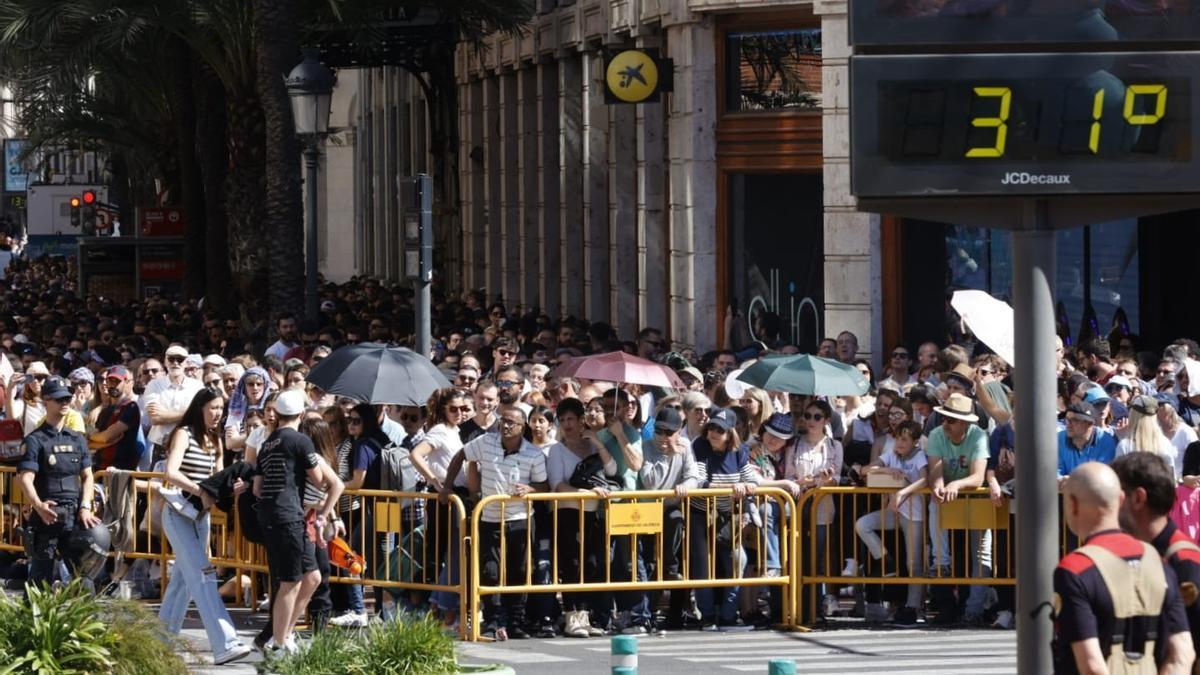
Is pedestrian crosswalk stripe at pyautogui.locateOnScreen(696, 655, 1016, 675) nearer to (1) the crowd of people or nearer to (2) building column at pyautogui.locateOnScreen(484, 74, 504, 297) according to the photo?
(1) the crowd of people

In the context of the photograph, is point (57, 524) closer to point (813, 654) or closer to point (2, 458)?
point (2, 458)

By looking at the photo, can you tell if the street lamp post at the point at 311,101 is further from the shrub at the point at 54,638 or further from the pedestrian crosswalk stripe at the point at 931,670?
the shrub at the point at 54,638

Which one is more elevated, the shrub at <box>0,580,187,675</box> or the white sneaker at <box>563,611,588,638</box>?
the shrub at <box>0,580,187,675</box>

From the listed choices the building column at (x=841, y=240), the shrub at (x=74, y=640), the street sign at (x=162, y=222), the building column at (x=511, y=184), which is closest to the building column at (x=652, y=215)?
the building column at (x=841, y=240)

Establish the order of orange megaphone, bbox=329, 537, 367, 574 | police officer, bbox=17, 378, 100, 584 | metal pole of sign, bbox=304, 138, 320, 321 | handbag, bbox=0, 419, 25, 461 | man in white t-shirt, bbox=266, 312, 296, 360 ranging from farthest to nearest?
man in white t-shirt, bbox=266, 312, 296, 360 → metal pole of sign, bbox=304, 138, 320, 321 → handbag, bbox=0, 419, 25, 461 → police officer, bbox=17, 378, 100, 584 → orange megaphone, bbox=329, 537, 367, 574

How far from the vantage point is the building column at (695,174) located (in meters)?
25.9

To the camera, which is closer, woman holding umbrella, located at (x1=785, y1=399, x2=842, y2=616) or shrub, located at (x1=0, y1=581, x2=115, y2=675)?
shrub, located at (x1=0, y1=581, x2=115, y2=675)

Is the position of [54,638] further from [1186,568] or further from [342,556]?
[1186,568]

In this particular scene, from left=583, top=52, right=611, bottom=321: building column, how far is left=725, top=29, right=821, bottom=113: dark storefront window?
7189mm

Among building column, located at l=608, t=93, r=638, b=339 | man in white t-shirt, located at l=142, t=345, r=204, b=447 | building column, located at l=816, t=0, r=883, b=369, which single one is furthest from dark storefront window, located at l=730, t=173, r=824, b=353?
man in white t-shirt, located at l=142, t=345, r=204, b=447

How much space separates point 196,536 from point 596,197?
804 inches

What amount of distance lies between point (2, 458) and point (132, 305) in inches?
808

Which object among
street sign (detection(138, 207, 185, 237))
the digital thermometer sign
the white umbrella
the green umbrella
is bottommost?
the green umbrella

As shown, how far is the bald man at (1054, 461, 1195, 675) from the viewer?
685 cm
